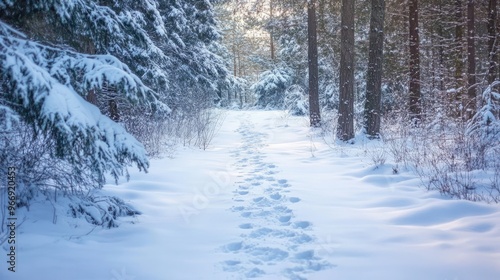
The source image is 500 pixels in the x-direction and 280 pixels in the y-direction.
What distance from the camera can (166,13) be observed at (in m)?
11.0

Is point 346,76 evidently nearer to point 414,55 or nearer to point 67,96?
point 414,55

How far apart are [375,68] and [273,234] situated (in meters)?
6.32

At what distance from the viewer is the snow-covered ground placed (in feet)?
9.25

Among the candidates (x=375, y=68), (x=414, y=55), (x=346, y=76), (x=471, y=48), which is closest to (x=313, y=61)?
(x=414, y=55)

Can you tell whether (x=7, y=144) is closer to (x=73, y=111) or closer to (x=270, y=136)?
(x=73, y=111)

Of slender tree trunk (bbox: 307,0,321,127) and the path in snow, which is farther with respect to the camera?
slender tree trunk (bbox: 307,0,321,127)

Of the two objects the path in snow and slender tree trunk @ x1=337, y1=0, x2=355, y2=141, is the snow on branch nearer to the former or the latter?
the path in snow

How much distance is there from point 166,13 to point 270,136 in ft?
18.0

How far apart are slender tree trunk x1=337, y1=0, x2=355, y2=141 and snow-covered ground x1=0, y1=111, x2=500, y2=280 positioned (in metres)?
3.32

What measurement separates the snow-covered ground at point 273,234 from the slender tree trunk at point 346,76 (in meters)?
3.32

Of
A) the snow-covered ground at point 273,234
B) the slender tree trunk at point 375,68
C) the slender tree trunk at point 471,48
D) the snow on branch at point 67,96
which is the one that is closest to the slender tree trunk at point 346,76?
the slender tree trunk at point 375,68

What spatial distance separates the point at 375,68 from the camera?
8.43 m

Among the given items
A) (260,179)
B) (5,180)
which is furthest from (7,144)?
(260,179)

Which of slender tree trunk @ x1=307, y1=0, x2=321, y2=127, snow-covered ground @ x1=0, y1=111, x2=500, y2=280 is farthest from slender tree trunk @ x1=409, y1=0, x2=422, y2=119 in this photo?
snow-covered ground @ x1=0, y1=111, x2=500, y2=280
